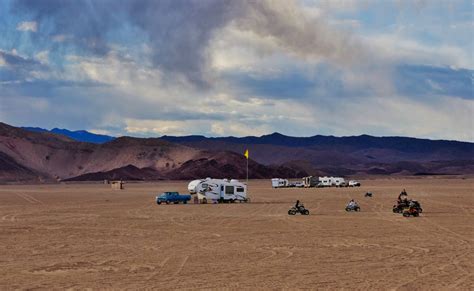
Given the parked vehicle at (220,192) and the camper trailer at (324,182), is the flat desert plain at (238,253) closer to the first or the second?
the parked vehicle at (220,192)

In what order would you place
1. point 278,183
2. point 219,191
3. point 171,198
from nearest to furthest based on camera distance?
point 171,198, point 219,191, point 278,183

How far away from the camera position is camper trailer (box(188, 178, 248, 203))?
4925cm

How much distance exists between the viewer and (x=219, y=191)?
163ft

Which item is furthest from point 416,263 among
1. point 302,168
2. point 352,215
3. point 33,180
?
point 302,168

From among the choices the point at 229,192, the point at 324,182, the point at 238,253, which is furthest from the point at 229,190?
the point at 324,182

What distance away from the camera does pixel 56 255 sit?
19.2 metres

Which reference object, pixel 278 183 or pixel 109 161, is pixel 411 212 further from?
pixel 109 161

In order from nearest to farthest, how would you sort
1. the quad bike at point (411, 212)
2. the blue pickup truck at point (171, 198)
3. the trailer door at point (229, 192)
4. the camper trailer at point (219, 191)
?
the quad bike at point (411, 212) < the blue pickup truck at point (171, 198) < the camper trailer at point (219, 191) < the trailer door at point (229, 192)

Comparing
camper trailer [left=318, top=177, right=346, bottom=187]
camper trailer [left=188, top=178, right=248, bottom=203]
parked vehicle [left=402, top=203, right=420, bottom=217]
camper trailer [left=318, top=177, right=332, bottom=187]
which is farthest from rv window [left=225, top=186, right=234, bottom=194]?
camper trailer [left=318, top=177, right=346, bottom=187]

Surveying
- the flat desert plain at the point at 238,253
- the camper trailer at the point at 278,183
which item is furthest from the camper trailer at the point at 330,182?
the flat desert plain at the point at 238,253

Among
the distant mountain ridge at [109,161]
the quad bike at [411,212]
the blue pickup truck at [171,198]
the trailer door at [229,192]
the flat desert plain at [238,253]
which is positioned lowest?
the flat desert plain at [238,253]

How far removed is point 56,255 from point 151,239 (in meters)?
4.81

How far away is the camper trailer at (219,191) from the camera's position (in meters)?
49.2

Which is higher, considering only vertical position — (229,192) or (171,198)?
(229,192)
